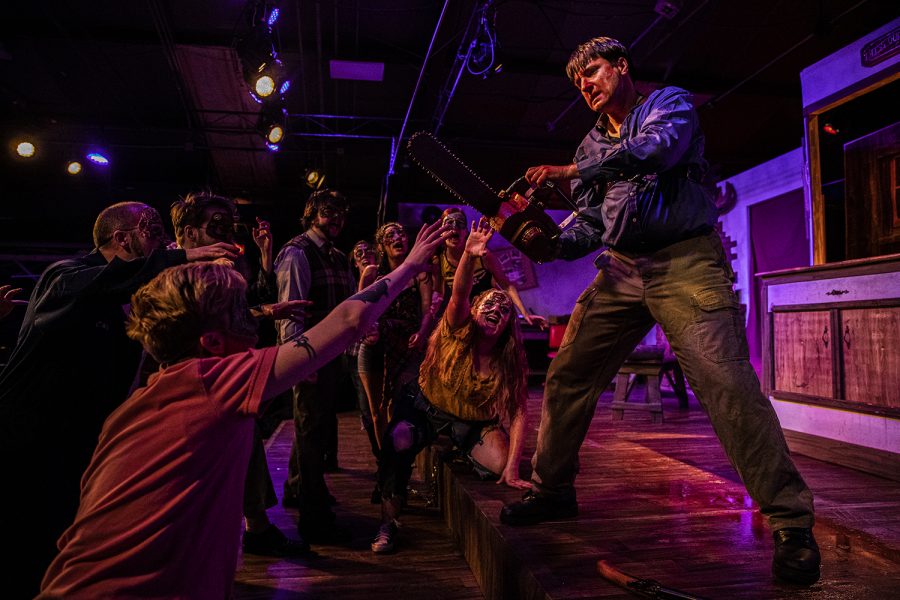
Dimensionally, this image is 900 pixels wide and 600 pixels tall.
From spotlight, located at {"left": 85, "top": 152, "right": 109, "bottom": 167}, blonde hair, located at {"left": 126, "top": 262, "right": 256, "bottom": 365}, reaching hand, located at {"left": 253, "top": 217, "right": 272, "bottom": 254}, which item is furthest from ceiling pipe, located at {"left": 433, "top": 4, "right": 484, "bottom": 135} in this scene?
spotlight, located at {"left": 85, "top": 152, "right": 109, "bottom": 167}

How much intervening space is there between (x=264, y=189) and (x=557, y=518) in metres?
11.4

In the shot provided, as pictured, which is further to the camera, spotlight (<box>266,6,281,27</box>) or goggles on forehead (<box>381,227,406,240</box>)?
spotlight (<box>266,6,281,27</box>)

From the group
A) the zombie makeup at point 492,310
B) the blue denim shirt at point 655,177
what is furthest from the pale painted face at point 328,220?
the blue denim shirt at point 655,177

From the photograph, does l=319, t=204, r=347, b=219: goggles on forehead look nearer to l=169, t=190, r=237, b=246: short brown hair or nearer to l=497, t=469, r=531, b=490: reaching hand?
l=169, t=190, r=237, b=246: short brown hair

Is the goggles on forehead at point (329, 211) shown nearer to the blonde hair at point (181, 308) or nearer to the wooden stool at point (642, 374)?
the blonde hair at point (181, 308)

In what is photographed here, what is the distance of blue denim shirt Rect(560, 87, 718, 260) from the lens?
171cm

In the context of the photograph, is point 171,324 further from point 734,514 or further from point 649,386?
point 649,386

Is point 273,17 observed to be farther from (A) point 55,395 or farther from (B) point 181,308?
(B) point 181,308

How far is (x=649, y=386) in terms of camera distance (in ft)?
18.8

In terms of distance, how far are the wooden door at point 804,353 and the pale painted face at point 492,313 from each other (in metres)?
2.14

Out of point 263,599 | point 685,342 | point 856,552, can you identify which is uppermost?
point 685,342

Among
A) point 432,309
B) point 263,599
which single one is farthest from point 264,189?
point 263,599

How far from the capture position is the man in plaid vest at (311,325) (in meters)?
2.82

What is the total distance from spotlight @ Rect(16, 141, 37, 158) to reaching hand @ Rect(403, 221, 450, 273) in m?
11.1
